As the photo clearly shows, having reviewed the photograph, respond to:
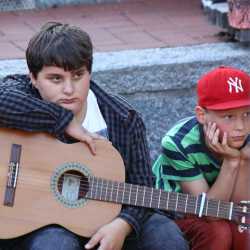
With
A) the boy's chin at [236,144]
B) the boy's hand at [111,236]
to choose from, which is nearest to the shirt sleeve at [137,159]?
the boy's hand at [111,236]

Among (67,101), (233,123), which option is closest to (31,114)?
(67,101)

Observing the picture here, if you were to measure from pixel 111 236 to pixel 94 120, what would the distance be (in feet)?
1.52

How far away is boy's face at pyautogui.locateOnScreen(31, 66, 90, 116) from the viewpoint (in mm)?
3293

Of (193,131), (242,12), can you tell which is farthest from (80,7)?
(193,131)

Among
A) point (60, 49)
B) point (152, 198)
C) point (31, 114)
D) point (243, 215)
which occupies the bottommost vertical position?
point (243, 215)

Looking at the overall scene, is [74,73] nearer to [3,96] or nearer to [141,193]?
[3,96]

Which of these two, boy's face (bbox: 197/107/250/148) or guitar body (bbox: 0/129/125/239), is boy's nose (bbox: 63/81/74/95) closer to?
guitar body (bbox: 0/129/125/239)

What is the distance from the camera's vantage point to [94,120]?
3441mm

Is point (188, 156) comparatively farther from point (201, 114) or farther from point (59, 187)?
point (59, 187)

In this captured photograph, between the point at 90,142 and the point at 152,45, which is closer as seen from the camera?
the point at 90,142

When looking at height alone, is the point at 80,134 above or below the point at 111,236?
above

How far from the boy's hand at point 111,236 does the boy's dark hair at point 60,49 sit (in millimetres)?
583

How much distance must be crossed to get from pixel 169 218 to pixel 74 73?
0.69 m

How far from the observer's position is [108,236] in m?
3.24
